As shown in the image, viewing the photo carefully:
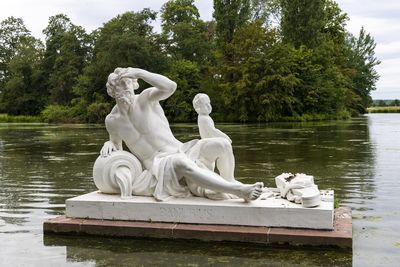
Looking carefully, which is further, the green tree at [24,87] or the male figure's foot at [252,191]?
the green tree at [24,87]

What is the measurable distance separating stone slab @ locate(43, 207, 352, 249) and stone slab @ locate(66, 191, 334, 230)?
0.20 feet

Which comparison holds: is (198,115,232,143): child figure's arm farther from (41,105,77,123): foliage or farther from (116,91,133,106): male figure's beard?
(41,105,77,123): foliage

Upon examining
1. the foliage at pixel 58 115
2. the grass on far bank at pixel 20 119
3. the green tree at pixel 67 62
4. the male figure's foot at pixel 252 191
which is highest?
the green tree at pixel 67 62

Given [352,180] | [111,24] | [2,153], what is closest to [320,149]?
[352,180]

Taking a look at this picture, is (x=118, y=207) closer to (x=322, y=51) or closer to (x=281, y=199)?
(x=281, y=199)

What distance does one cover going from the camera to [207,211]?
5.52 m

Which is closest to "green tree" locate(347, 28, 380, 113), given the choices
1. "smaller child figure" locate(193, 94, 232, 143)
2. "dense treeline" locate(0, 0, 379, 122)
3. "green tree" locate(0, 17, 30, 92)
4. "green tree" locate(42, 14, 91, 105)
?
"dense treeline" locate(0, 0, 379, 122)

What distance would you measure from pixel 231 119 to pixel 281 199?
46149mm

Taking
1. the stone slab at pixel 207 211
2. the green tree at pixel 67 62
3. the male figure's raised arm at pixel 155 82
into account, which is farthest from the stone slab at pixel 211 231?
the green tree at pixel 67 62

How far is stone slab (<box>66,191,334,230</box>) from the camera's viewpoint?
208 inches

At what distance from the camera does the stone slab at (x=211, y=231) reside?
5098 mm

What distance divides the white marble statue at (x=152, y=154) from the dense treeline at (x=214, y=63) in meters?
42.1

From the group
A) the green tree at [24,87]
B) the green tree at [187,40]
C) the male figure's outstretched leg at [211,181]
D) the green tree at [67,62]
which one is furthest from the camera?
the green tree at [24,87]

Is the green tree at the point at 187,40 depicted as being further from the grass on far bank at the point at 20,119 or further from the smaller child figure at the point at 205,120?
the smaller child figure at the point at 205,120
